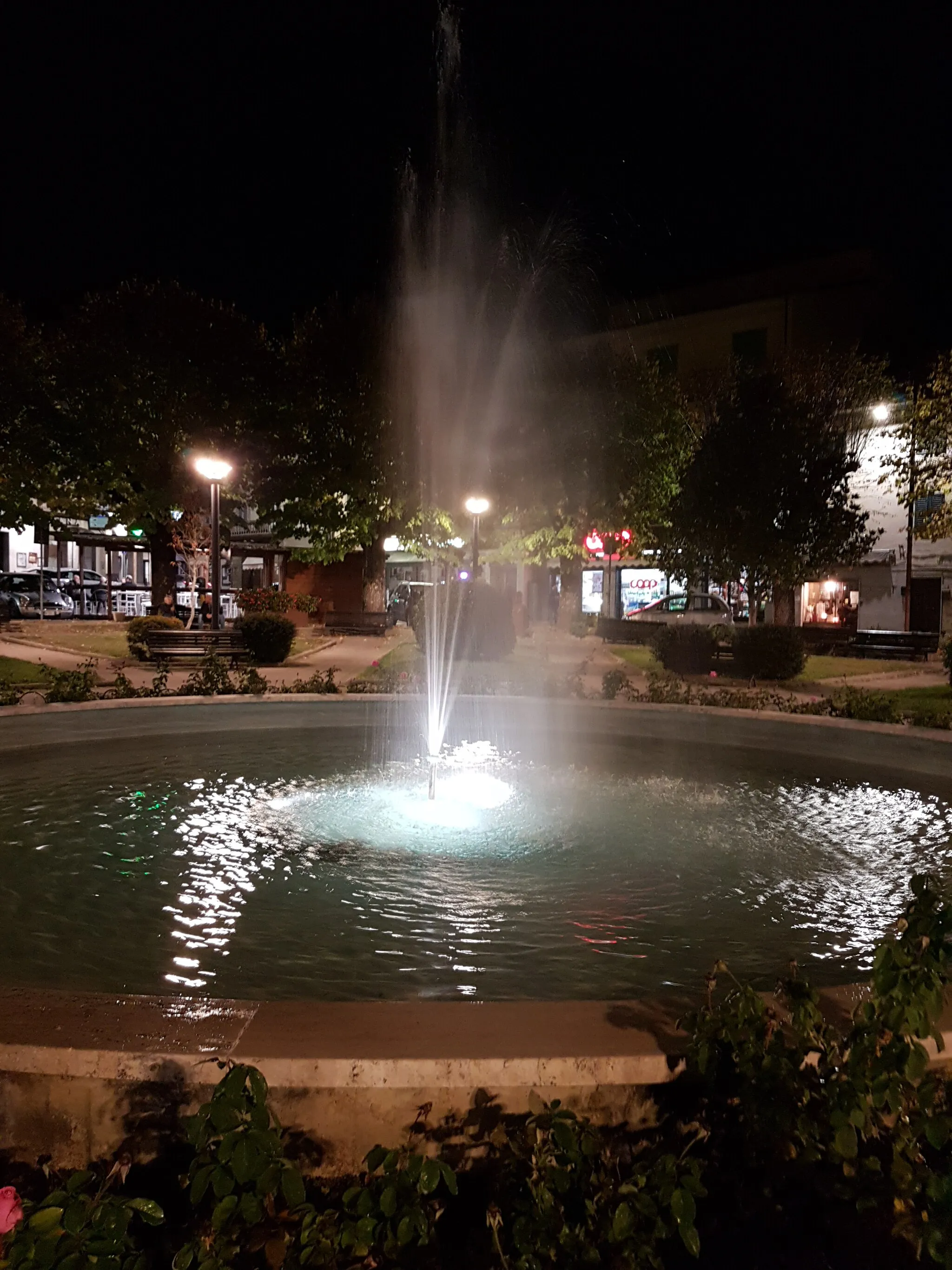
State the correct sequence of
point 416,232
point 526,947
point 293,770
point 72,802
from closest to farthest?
point 526,947 → point 72,802 → point 293,770 → point 416,232

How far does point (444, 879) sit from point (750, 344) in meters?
38.5

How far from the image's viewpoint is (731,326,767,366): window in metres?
38.2

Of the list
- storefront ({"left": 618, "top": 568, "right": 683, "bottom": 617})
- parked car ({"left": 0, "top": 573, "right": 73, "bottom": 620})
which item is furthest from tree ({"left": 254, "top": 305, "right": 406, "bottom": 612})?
storefront ({"left": 618, "top": 568, "right": 683, "bottom": 617})

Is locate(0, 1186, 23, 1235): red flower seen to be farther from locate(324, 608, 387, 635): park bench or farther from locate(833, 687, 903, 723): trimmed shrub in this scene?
locate(324, 608, 387, 635): park bench

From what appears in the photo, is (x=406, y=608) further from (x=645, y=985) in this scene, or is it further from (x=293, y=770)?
(x=645, y=985)

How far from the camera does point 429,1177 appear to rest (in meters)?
1.94

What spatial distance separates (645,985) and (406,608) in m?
31.2

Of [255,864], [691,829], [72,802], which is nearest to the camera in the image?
[255,864]

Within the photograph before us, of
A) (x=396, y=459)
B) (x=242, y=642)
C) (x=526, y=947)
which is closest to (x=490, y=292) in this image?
(x=396, y=459)

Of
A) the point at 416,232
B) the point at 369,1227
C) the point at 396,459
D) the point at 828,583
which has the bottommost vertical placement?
the point at 369,1227

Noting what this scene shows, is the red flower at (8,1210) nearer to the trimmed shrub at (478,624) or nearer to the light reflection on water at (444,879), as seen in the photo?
the light reflection on water at (444,879)

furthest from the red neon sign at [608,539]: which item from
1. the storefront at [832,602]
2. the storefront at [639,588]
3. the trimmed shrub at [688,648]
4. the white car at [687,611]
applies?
the trimmed shrub at [688,648]

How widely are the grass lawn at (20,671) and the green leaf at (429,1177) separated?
14035 mm

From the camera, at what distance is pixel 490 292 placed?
2525 cm
